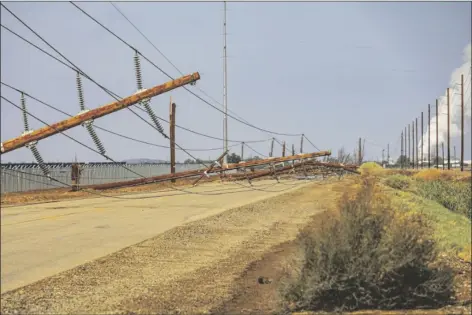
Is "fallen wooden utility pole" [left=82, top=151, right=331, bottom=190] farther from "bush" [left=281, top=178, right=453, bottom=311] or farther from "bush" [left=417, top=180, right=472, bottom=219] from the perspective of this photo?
"bush" [left=281, top=178, right=453, bottom=311]

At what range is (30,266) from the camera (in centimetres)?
1359

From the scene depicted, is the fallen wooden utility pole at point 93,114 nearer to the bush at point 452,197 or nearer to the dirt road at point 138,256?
the dirt road at point 138,256

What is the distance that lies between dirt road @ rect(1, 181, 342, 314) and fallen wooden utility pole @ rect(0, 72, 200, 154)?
2.39 meters

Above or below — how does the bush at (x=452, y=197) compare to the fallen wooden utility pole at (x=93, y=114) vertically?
below

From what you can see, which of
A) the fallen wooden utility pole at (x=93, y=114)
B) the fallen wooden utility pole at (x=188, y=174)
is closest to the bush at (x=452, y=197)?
the fallen wooden utility pole at (x=188, y=174)

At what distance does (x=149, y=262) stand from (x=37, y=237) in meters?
4.24

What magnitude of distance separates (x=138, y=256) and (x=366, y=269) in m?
8.16

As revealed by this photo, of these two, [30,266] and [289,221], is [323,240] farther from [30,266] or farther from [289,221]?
[289,221]

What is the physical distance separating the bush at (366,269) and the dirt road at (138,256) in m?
2.11

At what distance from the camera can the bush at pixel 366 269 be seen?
9180 mm

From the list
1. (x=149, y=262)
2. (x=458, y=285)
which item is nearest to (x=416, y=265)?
(x=458, y=285)

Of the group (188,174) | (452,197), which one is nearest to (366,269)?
(188,174)

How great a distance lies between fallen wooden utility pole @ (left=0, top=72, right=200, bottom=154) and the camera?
15047mm

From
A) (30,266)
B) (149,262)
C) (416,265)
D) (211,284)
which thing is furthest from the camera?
(149,262)
